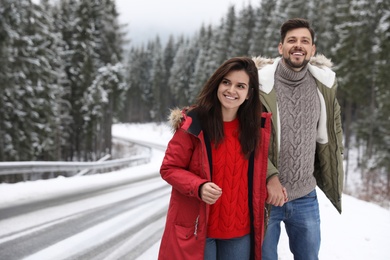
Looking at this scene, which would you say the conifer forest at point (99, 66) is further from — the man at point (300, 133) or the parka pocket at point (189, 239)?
the parka pocket at point (189, 239)

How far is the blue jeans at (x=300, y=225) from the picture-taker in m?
3.04

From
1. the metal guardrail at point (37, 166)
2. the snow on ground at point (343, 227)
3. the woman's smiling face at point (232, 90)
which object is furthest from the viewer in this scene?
the metal guardrail at point (37, 166)

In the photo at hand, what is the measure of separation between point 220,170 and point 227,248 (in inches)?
24.2

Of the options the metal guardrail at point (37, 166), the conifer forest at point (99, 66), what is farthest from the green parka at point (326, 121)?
the metal guardrail at point (37, 166)

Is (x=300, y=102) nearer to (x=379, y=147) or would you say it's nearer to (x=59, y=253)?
(x=59, y=253)

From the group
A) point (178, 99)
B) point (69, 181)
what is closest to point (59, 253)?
point (69, 181)

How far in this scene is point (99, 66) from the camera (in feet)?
95.7

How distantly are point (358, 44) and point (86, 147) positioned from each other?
23.6 metres

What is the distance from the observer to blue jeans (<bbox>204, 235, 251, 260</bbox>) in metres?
2.57

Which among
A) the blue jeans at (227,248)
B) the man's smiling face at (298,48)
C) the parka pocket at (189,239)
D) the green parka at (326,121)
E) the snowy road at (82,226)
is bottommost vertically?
the snowy road at (82,226)

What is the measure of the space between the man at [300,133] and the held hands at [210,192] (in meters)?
0.77

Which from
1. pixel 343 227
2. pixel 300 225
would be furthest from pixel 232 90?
pixel 343 227

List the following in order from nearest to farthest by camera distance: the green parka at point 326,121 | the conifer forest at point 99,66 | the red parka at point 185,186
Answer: the red parka at point 185,186 < the green parka at point 326,121 < the conifer forest at point 99,66

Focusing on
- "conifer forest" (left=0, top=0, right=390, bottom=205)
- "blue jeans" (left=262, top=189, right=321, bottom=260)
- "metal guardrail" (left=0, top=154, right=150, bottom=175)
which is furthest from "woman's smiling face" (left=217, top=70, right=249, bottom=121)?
"metal guardrail" (left=0, top=154, right=150, bottom=175)
